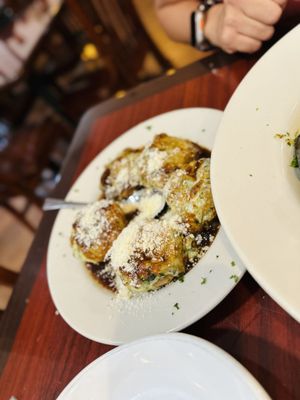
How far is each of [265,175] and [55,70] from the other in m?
2.66

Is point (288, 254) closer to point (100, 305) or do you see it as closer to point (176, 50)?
point (100, 305)

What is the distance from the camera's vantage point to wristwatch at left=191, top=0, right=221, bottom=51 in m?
1.31

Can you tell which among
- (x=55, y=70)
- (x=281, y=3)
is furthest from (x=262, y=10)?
(x=55, y=70)

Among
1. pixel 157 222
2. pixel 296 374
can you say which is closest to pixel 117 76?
pixel 157 222

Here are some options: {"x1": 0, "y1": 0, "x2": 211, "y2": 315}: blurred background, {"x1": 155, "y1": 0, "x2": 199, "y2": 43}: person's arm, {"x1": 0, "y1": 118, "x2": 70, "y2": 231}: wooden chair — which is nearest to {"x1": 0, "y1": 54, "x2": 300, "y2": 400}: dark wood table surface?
{"x1": 155, "y1": 0, "x2": 199, "y2": 43}: person's arm

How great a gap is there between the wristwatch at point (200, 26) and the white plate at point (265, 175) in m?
0.44

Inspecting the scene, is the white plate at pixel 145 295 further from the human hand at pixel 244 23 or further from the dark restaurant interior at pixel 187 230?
the human hand at pixel 244 23

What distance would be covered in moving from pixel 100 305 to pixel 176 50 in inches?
63.5

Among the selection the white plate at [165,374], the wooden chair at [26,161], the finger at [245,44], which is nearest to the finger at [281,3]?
the finger at [245,44]

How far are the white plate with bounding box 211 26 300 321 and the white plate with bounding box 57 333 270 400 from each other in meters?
0.15

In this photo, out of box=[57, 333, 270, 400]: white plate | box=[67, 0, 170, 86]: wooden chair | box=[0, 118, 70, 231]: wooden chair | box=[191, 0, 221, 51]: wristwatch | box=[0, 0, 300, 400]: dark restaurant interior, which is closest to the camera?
box=[57, 333, 270, 400]: white plate

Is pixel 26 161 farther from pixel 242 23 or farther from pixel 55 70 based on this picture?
pixel 242 23

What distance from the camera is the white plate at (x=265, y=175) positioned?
67 centimetres

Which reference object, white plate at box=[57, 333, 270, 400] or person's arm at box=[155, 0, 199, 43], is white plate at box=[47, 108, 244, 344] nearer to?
white plate at box=[57, 333, 270, 400]
